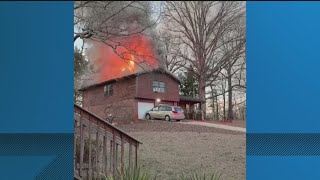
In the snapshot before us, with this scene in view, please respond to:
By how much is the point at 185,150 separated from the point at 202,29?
1178 millimetres

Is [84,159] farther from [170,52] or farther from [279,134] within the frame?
[279,134]

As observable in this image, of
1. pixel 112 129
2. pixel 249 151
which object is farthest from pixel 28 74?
pixel 249 151

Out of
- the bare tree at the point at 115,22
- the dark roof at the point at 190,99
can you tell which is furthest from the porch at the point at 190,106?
the bare tree at the point at 115,22

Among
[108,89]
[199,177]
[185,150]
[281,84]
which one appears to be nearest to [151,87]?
[108,89]

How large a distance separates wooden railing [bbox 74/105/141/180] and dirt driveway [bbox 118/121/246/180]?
10 centimetres

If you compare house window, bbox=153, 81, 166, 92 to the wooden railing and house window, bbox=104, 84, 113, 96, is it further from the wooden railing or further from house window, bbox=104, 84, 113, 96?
the wooden railing

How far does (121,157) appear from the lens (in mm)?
4219

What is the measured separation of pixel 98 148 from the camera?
166 inches

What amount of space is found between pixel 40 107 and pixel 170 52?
52.5 inches

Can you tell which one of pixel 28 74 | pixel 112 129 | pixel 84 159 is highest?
pixel 28 74

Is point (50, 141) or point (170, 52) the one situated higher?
point (170, 52)

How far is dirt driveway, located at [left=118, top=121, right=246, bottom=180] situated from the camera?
163 inches

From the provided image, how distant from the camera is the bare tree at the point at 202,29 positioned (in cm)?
401

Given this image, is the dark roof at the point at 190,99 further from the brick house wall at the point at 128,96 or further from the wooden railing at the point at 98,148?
the wooden railing at the point at 98,148
